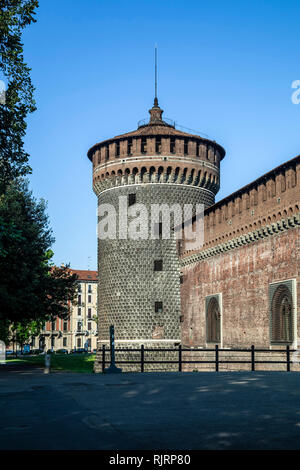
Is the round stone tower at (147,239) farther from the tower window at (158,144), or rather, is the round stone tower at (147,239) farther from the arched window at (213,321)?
the arched window at (213,321)

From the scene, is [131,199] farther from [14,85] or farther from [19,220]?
[14,85]

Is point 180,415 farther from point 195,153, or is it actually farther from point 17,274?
point 195,153

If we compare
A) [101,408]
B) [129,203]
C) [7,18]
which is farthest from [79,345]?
[101,408]

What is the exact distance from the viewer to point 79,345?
94188 millimetres

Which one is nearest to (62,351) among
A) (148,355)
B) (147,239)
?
(148,355)

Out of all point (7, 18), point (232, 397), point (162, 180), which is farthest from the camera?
point (162, 180)

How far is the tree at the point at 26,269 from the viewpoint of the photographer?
26117mm

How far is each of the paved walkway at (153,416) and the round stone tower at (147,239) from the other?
21.6m

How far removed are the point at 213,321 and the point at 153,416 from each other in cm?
2311

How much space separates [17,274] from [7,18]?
12677 mm

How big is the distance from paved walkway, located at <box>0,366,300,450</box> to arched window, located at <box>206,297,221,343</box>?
55.3 ft

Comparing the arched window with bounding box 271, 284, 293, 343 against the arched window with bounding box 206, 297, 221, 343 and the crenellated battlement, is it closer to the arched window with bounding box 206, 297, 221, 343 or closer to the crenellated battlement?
the crenellated battlement

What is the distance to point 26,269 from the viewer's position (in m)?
26.9

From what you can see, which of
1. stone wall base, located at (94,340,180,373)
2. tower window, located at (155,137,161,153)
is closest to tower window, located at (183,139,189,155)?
tower window, located at (155,137,161,153)
